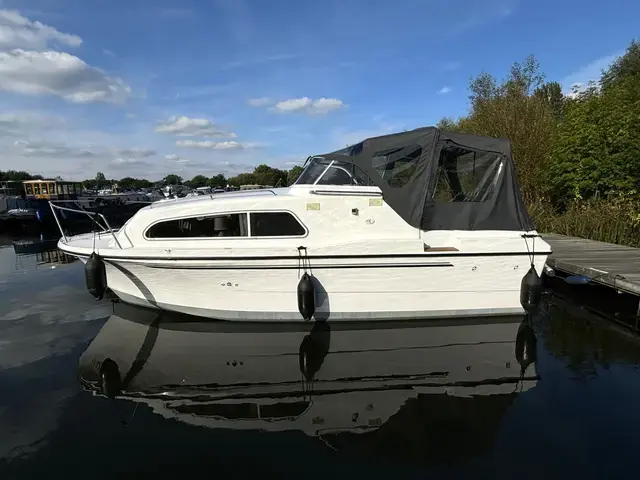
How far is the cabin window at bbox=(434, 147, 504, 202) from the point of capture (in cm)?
593

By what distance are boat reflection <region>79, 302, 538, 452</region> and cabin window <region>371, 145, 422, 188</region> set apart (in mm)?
2096

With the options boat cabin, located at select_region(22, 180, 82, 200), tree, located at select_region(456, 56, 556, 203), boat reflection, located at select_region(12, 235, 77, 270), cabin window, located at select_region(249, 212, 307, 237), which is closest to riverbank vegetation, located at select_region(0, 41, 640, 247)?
tree, located at select_region(456, 56, 556, 203)

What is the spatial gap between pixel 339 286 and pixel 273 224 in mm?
1245

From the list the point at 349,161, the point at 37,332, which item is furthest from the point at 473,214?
the point at 37,332

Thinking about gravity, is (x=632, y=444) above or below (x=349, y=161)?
below

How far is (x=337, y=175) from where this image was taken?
5984 millimetres

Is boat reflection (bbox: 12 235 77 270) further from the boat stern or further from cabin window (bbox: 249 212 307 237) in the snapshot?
cabin window (bbox: 249 212 307 237)

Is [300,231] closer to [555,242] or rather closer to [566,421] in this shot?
[566,421]

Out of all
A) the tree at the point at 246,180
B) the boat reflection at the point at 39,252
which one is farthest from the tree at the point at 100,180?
the boat reflection at the point at 39,252

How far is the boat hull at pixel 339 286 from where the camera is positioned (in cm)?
540

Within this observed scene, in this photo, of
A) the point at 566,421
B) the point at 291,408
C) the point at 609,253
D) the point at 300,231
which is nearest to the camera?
the point at 566,421

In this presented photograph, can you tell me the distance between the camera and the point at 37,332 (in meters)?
5.91

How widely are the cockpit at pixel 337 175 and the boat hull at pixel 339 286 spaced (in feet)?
4.06

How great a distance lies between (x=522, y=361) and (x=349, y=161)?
138 inches
